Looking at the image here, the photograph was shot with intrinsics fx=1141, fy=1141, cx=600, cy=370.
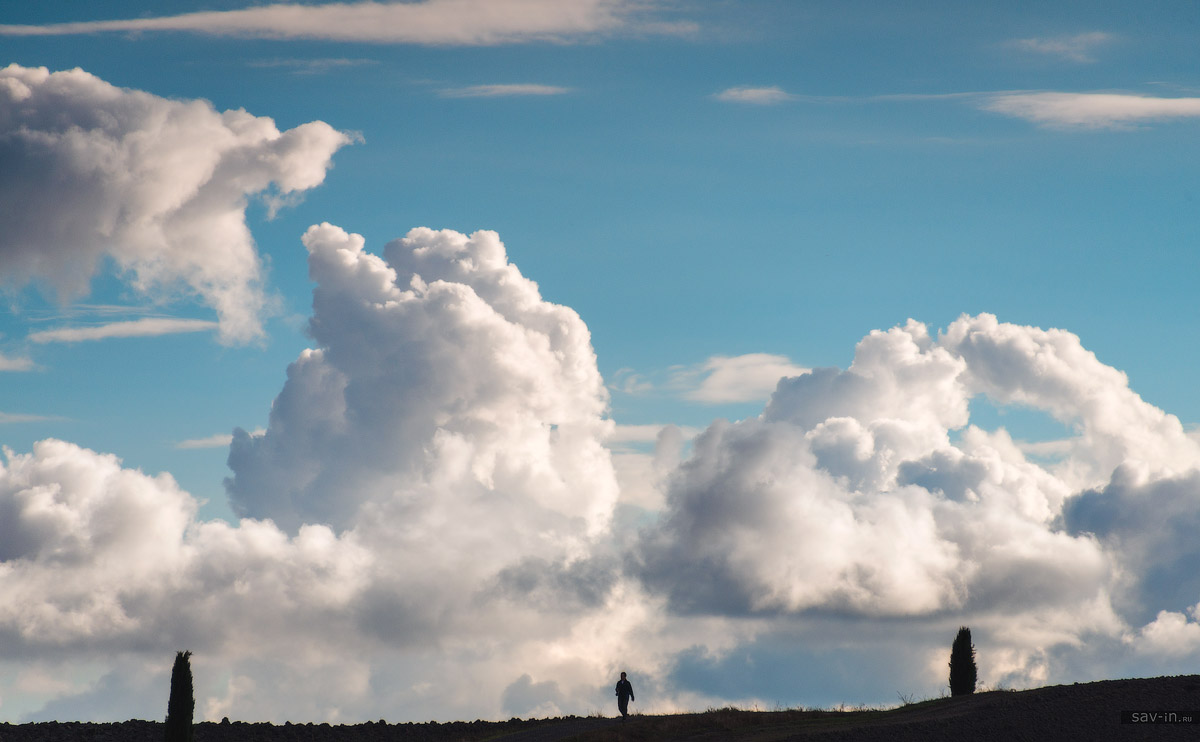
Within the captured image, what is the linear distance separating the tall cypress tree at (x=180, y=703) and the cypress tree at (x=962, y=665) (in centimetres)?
2974

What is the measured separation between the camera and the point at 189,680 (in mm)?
39844

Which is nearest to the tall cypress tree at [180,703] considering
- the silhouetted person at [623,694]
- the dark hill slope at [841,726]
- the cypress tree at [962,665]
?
the dark hill slope at [841,726]

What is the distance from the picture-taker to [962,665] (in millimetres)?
47531

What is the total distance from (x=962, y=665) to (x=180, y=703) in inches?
1209

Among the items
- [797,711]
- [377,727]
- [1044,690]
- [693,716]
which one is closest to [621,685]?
[693,716]

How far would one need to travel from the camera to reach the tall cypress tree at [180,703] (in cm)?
3891

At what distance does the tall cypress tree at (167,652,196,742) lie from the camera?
38906 millimetres

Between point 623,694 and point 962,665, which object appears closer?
point 623,694

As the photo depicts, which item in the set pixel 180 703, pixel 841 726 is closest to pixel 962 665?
pixel 841 726

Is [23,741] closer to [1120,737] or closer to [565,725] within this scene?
[565,725]

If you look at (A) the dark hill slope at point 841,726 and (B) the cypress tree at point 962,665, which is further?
(B) the cypress tree at point 962,665

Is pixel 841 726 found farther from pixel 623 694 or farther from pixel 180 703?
pixel 180 703

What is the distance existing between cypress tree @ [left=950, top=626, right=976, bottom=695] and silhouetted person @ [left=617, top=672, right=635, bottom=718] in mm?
14510

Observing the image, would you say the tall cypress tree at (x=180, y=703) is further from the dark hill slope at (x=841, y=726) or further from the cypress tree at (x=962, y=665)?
the cypress tree at (x=962, y=665)
